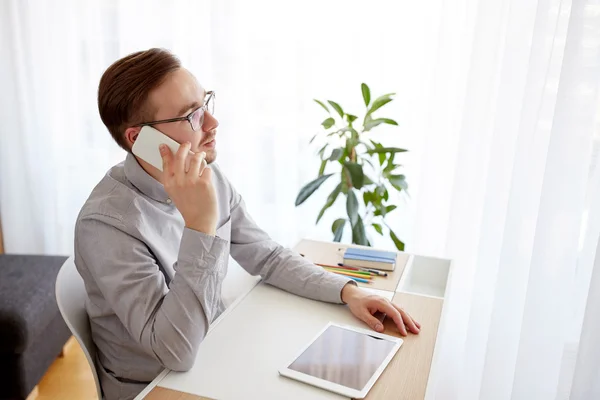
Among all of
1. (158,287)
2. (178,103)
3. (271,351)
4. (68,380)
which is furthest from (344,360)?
(68,380)

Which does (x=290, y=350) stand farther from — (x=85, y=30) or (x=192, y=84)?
(x=85, y=30)

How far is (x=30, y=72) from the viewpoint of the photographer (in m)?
2.88

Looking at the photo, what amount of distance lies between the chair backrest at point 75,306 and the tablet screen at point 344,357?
470 mm

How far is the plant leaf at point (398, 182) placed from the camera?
2.24 m

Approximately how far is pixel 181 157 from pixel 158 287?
27cm

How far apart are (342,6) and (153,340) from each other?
1.72 meters

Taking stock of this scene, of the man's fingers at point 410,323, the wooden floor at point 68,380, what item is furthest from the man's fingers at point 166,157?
the wooden floor at point 68,380

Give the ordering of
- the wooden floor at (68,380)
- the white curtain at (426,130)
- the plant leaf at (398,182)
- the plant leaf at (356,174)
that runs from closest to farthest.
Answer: the white curtain at (426,130) → the plant leaf at (356,174) → the plant leaf at (398,182) → the wooden floor at (68,380)

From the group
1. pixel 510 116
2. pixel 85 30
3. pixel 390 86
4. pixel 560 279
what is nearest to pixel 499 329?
pixel 560 279

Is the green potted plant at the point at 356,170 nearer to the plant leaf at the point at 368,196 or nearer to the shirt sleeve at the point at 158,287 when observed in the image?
the plant leaf at the point at 368,196

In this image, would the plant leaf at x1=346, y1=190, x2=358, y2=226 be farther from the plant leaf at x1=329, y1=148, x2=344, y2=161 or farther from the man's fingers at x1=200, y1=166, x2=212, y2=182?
the man's fingers at x1=200, y1=166, x2=212, y2=182

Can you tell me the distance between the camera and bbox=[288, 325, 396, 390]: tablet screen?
1145mm

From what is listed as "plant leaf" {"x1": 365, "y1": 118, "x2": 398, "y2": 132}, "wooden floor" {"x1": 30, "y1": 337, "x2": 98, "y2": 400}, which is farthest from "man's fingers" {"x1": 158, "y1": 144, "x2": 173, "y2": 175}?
"wooden floor" {"x1": 30, "y1": 337, "x2": 98, "y2": 400}

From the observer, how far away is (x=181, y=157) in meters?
1.25
